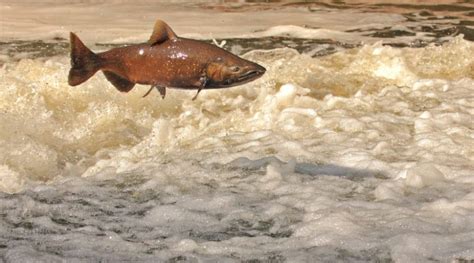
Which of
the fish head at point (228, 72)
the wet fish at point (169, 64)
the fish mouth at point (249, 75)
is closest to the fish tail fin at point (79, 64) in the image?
the wet fish at point (169, 64)

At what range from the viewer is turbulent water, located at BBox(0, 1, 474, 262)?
13.3 feet

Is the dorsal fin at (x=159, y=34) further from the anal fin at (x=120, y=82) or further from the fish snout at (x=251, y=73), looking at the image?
the fish snout at (x=251, y=73)

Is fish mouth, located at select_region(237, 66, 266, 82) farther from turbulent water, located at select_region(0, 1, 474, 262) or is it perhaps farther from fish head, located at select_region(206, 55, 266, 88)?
turbulent water, located at select_region(0, 1, 474, 262)

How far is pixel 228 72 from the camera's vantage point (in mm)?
3904

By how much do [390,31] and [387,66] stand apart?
2.76 metres

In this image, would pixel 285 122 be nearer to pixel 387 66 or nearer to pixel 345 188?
pixel 345 188

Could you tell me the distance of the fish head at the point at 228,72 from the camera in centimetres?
390

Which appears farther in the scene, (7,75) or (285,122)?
(7,75)

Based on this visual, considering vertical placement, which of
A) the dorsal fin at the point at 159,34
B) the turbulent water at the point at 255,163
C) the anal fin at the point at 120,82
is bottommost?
the turbulent water at the point at 255,163

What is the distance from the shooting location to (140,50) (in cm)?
400

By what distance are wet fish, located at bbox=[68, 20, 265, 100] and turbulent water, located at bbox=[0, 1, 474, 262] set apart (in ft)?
2.43

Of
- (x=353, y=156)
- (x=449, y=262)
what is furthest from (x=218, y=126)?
(x=449, y=262)

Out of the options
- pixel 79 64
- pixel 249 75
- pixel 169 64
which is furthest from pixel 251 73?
pixel 79 64

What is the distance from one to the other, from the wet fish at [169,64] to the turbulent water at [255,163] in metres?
0.74
